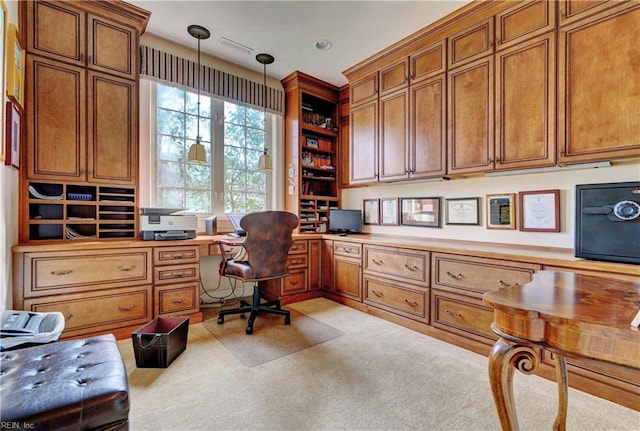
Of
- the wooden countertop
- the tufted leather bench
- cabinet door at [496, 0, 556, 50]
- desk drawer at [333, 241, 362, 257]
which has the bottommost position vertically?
the tufted leather bench

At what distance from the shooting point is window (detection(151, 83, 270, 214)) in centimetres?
326

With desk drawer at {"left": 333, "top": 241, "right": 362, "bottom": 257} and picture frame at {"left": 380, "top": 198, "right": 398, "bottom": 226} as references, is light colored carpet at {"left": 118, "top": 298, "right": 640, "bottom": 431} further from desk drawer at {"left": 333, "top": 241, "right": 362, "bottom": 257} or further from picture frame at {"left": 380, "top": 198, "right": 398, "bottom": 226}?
picture frame at {"left": 380, "top": 198, "right": 398, "bottom": 226}

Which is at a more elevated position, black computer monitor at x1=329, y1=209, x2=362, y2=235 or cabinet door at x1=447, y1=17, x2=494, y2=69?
cabinet door at x1=447, y1=17, x2=494, y2=69

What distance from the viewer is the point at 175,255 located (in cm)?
276

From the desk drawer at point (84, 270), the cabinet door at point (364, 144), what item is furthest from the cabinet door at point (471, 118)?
the desk drawer at point (84, 270)

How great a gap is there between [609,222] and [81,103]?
13.2ft

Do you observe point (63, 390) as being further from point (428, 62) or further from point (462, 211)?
point (428, 62)

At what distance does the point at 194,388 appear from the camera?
1804mm

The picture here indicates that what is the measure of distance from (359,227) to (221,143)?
6.70 ft

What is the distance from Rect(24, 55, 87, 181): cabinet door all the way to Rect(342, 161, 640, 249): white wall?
3.13 m

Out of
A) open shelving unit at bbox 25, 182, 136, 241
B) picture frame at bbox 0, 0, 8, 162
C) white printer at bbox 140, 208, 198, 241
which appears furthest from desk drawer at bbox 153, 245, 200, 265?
picture frame at bbox 0, 0, 8, 162

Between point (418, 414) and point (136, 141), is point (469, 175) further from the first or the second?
point (136, 141)

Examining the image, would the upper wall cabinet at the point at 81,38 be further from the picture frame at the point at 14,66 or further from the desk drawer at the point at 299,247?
the desk drawer at the point at 299,247

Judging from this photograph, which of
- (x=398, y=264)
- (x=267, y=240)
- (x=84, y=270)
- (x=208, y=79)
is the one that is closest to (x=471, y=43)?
(x=398, y=264)
